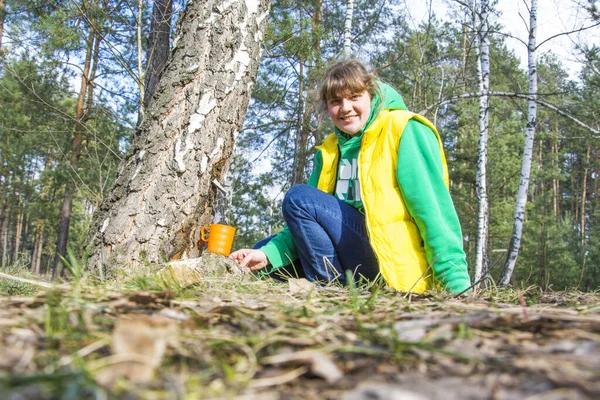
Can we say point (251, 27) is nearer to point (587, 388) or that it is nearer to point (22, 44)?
point (587, 388)

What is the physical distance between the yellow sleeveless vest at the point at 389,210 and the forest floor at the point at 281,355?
3.71 feet

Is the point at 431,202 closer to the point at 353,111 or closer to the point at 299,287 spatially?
the point at 353,111

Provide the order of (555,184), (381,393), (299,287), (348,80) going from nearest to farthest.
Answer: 1. (381,393)
2. (299,287)
3. (348,80)
4. (555,184)

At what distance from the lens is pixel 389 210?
80.2 inches

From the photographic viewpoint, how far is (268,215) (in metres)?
11.1

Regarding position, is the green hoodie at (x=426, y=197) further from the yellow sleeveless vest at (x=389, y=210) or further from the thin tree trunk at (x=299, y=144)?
the thin tree trunk at (x=299, y=144)

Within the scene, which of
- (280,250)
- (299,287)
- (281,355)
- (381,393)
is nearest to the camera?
(381,393)

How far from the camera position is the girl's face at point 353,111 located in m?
2.39

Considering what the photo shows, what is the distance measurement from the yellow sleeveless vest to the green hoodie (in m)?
0.06

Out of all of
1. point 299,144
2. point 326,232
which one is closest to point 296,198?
point 326,232

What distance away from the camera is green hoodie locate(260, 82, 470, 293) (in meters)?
1.78

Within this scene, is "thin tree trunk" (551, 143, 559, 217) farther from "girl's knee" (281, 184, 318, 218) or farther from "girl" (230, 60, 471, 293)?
"girl's knee" (281, 184, 318, 218)

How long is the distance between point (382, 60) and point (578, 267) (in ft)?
28.4

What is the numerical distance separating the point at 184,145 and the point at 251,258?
731 mm
